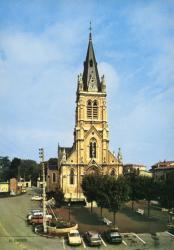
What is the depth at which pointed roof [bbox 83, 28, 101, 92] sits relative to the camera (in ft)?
323

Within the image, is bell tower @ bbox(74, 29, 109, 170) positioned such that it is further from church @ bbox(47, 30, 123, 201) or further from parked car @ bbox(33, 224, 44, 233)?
parked car @ bbox(33, 224, 44, 233)

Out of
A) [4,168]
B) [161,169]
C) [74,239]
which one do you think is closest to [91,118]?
[161,169]

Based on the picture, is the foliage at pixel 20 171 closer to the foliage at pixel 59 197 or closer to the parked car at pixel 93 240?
the foliage at pixel 59 197

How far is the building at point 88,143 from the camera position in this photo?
305ft

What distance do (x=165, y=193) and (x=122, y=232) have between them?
17.5 m

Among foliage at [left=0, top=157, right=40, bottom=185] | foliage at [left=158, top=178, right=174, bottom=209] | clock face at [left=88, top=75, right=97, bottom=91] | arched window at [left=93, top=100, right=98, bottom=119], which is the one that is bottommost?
foliage at [left=158, top=178, right=174, bottom=209]

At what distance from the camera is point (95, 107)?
9719 centimetres

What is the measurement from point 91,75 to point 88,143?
15.7 meters

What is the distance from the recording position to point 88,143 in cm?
9456

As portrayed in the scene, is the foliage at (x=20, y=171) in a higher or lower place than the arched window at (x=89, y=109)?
lower

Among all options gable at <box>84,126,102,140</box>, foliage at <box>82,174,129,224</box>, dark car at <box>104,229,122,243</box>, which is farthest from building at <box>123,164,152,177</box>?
dark car at <box>104,229,122,243</box>

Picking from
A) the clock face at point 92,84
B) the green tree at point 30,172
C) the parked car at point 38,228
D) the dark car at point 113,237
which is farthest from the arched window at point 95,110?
the green tree at point 30,172

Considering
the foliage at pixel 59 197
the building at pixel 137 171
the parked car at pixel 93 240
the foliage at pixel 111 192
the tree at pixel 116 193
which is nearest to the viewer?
the parked car at pixel 93 240

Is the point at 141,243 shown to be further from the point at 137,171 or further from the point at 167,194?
the point at 137,171
